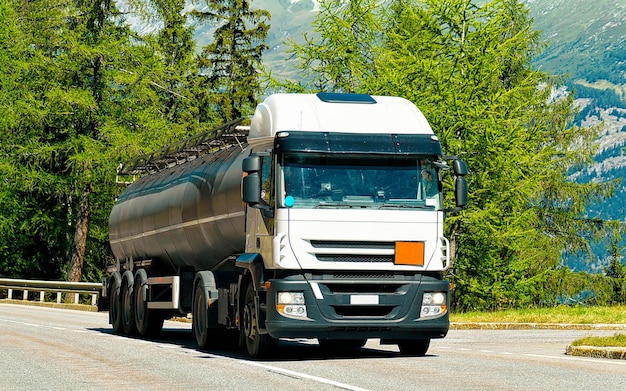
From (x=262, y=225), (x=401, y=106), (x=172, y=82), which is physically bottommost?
(x=262, y=225)

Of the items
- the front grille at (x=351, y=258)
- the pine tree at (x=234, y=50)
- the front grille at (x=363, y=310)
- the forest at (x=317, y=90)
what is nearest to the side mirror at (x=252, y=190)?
the front grille at (x=351, y=258)

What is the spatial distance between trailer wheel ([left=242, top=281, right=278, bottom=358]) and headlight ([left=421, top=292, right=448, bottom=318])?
2.07 meters

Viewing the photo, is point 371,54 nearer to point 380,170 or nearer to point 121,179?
point 121,179

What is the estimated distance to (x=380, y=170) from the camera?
15.5 m

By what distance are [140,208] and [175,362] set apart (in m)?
8.99

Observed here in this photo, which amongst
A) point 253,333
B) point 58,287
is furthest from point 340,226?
point 58,287

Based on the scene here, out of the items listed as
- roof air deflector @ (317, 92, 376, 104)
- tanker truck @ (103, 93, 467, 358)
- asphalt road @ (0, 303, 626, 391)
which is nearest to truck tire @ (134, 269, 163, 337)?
asphalt road @ (0, 303, 626, 391)

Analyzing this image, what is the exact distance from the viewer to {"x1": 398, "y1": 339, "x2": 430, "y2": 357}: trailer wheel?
1661 centimetres

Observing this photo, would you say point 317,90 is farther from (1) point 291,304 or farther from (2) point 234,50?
(2) point 234,50

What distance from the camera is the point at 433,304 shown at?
612 inches

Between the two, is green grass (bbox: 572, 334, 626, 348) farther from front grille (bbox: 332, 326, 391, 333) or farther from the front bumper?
front grille (bbox: 332, 326, 391, 333)

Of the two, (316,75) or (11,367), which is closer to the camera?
(11,367)

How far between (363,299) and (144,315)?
25.7 ft

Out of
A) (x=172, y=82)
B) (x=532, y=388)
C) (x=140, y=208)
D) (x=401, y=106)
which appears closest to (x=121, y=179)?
(x=140, y=208)
